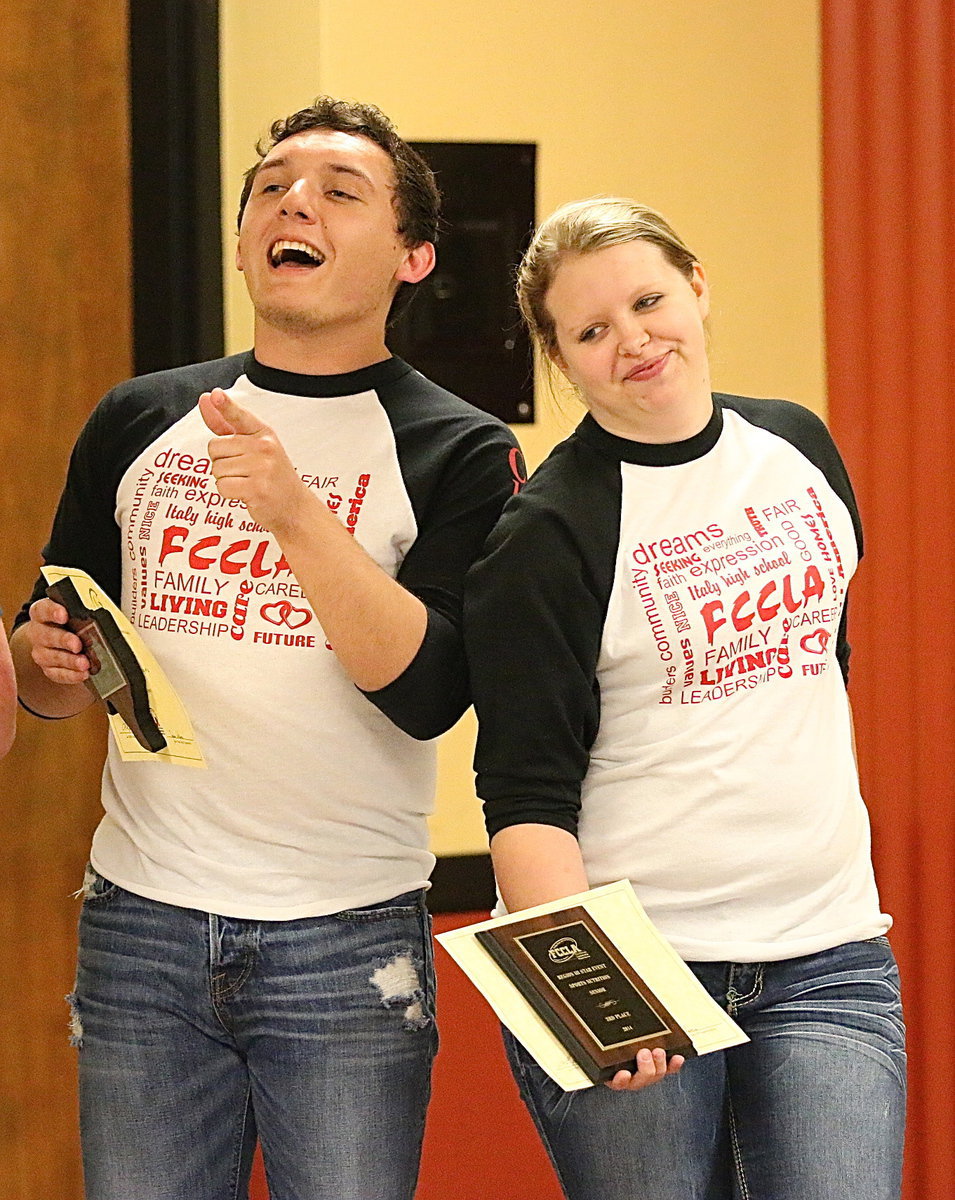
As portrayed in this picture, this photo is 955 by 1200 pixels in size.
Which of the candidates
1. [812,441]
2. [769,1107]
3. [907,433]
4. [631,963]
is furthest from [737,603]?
[907,433]

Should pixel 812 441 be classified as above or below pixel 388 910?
above

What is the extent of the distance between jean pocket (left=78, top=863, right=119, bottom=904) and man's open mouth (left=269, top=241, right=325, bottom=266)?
0.67 m

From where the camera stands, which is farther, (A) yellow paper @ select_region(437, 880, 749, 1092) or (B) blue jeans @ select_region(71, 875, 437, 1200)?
(B) blue jeans @ select_region(71, 875, 437, 1200)

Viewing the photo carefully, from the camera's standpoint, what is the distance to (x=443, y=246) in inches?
88.0

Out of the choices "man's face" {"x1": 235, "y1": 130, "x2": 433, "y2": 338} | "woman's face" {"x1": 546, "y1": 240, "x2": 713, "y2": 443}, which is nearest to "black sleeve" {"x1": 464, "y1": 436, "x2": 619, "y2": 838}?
"woman's face" {"x1": 546, "y1": 240, "x2": 713, "y2": 443}

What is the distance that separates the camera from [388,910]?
147 cm

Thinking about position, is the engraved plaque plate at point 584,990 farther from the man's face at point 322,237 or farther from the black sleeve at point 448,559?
the man's face at point 322,237

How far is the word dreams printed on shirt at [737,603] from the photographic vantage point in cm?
134

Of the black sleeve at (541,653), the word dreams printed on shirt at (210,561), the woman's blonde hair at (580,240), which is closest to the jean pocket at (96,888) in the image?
the word dreams printed on shirt at (210,561)

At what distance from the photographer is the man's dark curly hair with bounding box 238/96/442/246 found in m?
1.61

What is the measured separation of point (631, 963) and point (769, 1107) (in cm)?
22

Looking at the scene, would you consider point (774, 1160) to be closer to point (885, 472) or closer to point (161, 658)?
point (161, 658)

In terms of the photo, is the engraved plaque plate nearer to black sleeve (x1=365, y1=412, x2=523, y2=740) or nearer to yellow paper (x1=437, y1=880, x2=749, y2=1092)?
yellow paper (x1=437, y1=880, x2=749, y2=1092)

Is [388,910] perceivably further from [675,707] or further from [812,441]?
[812,441]
